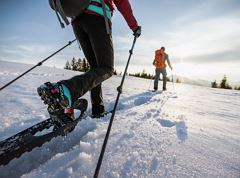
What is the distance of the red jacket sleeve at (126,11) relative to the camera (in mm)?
2198

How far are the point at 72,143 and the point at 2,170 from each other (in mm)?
648

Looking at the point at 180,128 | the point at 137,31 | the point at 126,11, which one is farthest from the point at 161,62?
the point at 180,128

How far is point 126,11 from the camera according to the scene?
2250mm

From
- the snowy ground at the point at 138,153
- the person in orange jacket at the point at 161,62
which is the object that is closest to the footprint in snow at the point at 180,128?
the snowy ground at the point at 138,153

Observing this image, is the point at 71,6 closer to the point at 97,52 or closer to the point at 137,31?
the point at 97,52

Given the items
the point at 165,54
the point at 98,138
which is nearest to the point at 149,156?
the point at 98,138

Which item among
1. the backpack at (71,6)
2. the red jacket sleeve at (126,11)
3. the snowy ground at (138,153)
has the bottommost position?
the snowy ground at (138,153)

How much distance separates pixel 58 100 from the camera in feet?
5.03

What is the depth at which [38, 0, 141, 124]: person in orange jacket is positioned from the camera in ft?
5.20

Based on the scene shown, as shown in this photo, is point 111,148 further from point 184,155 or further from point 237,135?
point 237,135

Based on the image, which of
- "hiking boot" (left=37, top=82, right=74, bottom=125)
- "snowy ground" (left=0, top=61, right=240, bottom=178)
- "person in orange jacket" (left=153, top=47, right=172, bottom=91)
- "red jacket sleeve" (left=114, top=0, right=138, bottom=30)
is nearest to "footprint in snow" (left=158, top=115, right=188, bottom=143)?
"snowy ground" (left=0, top=61, right=240, bottom=178)

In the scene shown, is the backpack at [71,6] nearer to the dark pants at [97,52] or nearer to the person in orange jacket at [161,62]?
the dark pants at [97,52]

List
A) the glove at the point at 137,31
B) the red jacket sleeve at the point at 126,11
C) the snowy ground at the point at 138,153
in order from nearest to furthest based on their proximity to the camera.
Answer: the snowy ground at the point at 138,153
the red jacket sleeve at the point at 126,11
the glove at the point at 137,31

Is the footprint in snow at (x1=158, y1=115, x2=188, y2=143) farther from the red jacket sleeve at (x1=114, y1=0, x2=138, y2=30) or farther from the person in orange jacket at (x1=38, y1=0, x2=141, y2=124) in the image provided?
the red jacket sleeve at (x1=114, y1=0, x2=138, y2=30)
